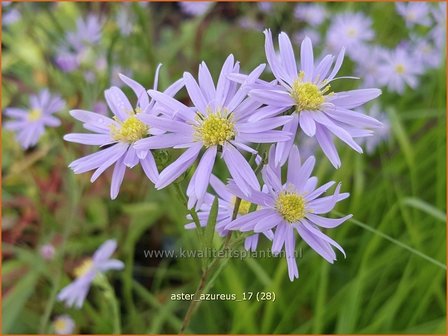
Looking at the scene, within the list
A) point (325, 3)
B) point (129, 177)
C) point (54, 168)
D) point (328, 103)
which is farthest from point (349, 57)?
point (328, 103)

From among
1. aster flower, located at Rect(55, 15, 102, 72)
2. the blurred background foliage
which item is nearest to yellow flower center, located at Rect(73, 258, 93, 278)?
the blurred background foliage

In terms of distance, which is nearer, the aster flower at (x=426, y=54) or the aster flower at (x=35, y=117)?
the aster flower at (x=35, y=117)

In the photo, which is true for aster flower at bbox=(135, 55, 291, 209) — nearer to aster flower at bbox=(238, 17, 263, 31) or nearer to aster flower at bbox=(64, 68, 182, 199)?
aster flower at bbox=(64, 68, 182, 199)

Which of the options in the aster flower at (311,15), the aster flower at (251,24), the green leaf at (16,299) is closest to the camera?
the green leaf at (16,299)

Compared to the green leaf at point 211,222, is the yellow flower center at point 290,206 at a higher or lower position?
higher

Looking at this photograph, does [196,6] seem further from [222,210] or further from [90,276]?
[222,210]

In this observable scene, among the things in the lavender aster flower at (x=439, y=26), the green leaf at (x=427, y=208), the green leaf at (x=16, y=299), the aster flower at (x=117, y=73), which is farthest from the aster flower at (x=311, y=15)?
the green leaf at (x=16, y=299)

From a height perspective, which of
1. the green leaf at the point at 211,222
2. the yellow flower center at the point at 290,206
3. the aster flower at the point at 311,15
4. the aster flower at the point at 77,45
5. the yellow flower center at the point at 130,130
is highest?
the aster flower at the point at 311,15

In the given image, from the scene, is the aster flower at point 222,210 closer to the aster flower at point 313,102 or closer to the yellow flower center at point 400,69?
the aster flower at point 313,102

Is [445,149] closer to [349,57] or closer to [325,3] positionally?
[349,57]
